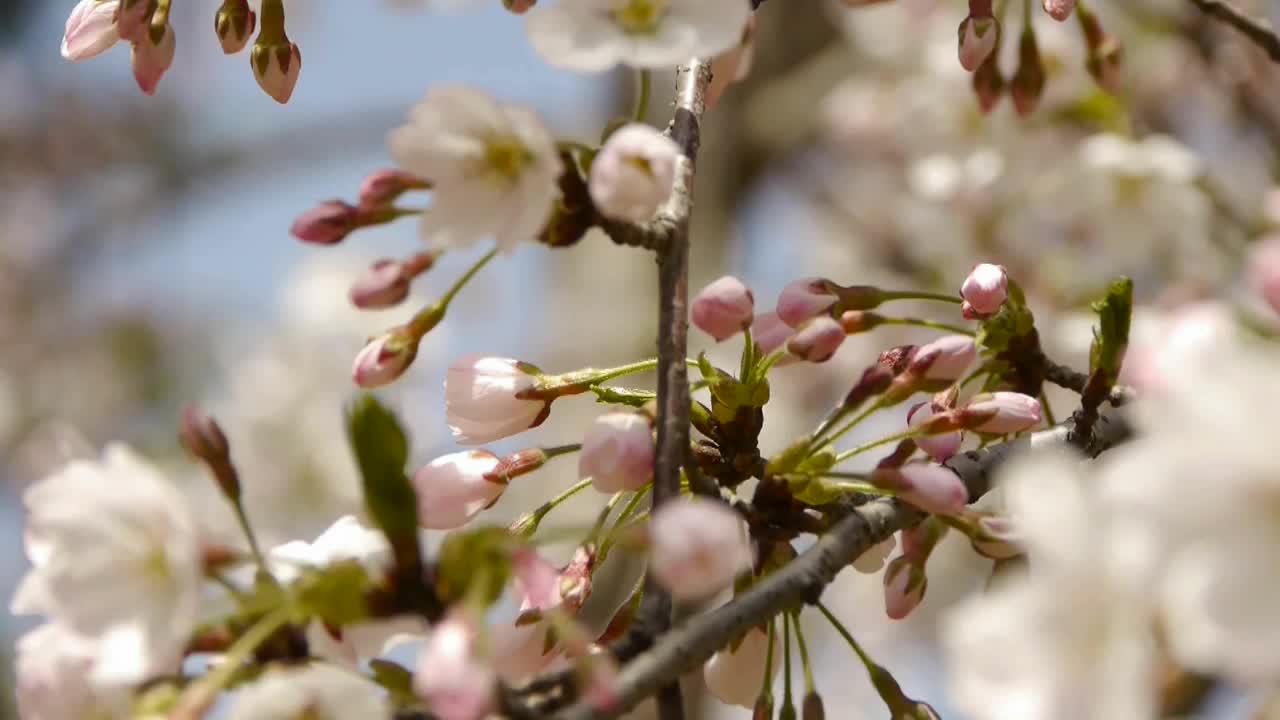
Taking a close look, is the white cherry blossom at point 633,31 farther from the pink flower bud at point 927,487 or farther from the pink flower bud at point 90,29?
the pink flower bud at point 90,29

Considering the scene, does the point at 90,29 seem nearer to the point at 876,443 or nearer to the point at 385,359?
the point at 385,359

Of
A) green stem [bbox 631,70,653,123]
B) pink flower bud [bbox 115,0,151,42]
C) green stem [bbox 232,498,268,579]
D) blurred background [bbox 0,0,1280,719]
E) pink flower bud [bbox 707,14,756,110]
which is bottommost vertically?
blurred background [bbox 0,0,1280,719]

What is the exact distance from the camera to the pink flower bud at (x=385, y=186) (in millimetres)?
756

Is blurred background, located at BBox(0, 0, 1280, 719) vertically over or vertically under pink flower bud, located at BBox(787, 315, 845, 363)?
under

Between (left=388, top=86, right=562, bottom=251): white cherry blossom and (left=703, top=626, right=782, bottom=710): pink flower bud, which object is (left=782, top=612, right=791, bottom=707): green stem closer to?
(left=703, top=626, right=782, bottom=710): pink flower bud

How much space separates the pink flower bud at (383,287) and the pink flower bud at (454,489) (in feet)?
0.40

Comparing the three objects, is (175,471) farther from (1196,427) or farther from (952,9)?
(1196,427)

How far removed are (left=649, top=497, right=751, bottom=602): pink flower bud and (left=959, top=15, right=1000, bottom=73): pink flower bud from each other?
2.22 feet

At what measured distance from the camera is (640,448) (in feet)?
2.38

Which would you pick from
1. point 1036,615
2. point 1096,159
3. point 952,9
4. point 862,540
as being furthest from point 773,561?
point 952,9

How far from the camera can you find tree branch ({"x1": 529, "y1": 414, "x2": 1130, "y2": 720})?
2.01 ft

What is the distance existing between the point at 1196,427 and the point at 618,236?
1.11 ft

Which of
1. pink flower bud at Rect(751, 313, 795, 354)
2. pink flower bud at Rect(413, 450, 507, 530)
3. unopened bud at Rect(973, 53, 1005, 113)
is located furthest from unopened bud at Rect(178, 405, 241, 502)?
unopened bud at Rect(973, 53, 1005, 113)

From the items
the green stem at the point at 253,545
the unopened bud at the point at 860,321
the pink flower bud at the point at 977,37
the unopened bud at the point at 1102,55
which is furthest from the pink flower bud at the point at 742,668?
the unopened bud at the point at 1102,55
